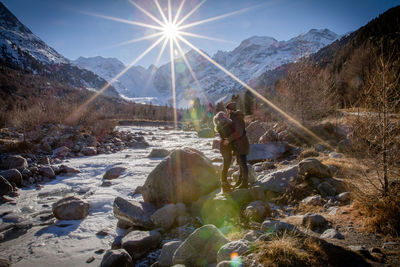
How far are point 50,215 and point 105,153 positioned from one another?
11.0 metres

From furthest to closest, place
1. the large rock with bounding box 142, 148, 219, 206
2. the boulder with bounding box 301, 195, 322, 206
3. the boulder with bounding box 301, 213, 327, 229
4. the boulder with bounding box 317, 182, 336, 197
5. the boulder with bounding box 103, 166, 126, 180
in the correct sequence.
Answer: the boulder with bounding box 103, 166, 126, 180, the large rock with bounding box 142, 148, 219, 206, the boulder with bounding box 317, 182, 336, 197, the boulder with bounding box 301, 195, 322, 206, the boulder with bounding box 301, 213, 327, 229

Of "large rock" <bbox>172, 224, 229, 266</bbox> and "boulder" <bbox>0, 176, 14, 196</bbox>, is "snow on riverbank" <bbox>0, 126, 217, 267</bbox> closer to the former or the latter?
"boulder" <bbox>0, 176, 14, 196</bbox>

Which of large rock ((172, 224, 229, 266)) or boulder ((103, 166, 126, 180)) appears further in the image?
boulder ((103, 166, 126, 180))

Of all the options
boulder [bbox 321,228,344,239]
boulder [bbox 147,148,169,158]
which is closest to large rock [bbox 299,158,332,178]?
boulder [bbox 321,228,344,239]

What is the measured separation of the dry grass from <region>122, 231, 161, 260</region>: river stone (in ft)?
7.54

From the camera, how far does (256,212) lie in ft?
14.3

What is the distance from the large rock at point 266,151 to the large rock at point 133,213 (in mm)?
5715

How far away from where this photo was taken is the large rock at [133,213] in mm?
4828

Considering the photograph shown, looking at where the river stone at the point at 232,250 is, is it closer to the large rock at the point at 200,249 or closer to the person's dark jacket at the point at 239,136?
the large rock at the point at 200,249

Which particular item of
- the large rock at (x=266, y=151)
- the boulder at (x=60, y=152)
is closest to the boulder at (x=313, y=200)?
the large rock at (x=266, y=151)

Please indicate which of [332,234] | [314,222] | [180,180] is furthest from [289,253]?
[180,180]

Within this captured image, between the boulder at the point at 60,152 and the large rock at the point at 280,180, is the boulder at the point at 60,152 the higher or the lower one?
the lower one

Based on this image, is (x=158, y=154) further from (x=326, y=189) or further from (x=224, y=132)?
(x=326, y=189)

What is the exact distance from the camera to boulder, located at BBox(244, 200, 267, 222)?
4320 mm
